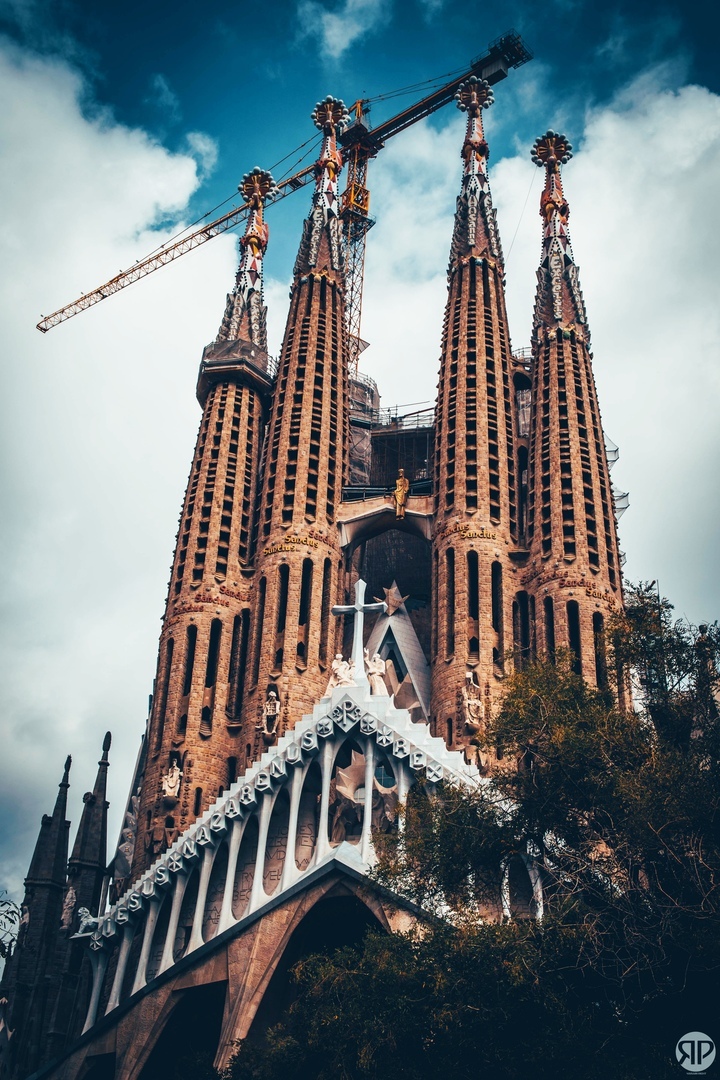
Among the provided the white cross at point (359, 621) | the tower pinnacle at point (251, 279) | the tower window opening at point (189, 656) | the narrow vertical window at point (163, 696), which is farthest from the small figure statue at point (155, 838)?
the tower pinnacle at point (251, 279)

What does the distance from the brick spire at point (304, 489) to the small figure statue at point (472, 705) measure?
4.25 metres

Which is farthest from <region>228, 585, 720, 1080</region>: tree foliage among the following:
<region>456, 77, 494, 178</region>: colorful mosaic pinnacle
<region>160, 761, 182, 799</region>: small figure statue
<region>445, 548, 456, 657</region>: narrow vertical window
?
<region>456, 77, 494, 178</region>: colorful mosaic pinnacle

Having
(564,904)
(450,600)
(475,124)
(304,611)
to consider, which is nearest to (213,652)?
(304,611)

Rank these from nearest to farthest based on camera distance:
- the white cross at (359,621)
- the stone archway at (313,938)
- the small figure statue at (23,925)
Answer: the stone archway at (313,938)
the white cross at (359,621)
the small figure statue at (23,925)

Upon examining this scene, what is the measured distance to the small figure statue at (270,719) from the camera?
3641 centimetres

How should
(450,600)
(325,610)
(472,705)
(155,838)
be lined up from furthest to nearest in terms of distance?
1. (325,610)
2. (450,600)
3. (472,705)
4. (155,838)

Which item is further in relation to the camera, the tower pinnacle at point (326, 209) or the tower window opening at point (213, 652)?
the tower pinnacle at point (326, 209)

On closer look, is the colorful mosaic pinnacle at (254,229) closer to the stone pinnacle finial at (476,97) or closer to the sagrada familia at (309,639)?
the sagrada familia at (309,639)

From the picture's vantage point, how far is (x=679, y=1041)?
18469 millimetres

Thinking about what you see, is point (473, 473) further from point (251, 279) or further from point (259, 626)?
point (251, 279)

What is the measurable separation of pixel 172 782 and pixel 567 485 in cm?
1389

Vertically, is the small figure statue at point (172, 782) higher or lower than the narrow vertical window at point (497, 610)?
lower

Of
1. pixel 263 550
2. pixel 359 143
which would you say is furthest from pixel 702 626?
pixel 359 143

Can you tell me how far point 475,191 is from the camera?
48.3m
